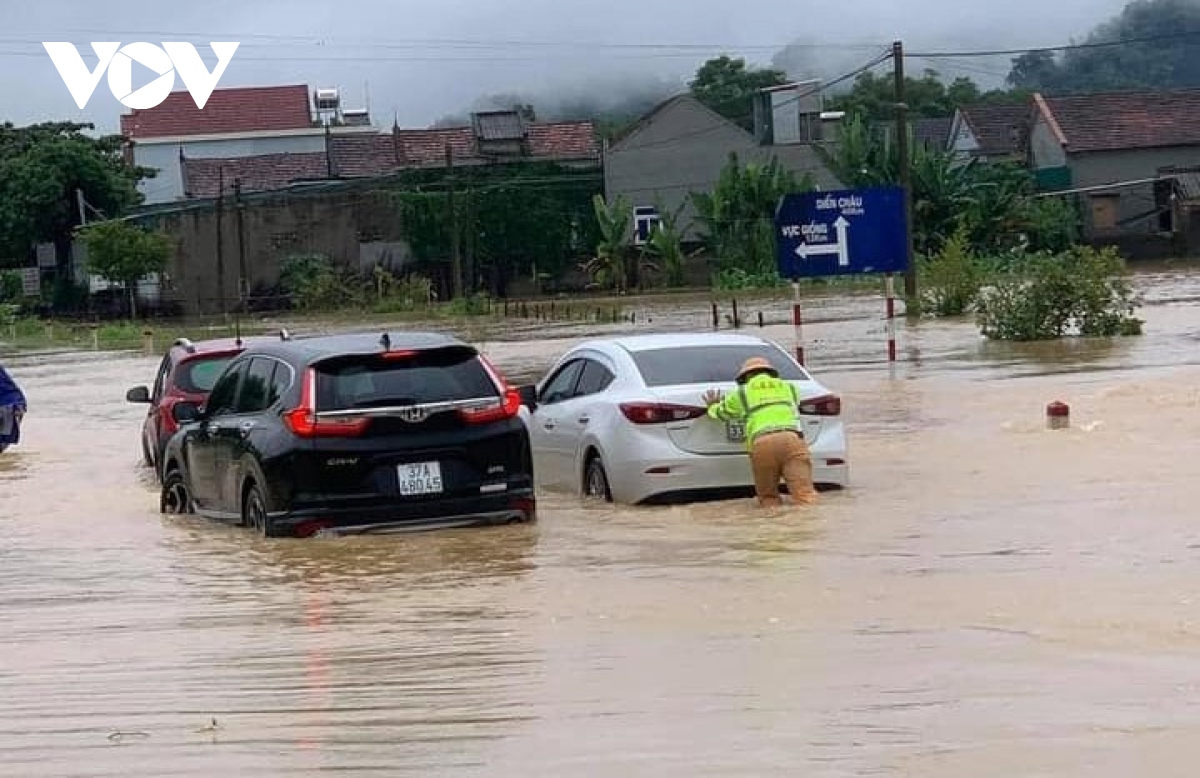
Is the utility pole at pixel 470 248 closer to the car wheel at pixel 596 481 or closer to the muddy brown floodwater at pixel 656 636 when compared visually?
the muddy brown floodwater at pixel 656 636

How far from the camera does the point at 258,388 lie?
13492mm

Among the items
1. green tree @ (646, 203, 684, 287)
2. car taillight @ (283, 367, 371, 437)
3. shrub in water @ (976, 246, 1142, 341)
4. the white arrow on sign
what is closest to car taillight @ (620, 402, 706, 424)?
car taillight @ (283, 367, 371, 437)

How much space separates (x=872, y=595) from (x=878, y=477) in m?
6.06

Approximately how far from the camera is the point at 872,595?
1001cm

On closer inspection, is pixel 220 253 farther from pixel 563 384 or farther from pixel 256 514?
pixel 256 514

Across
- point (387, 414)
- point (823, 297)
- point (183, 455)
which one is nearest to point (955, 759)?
point (387, 414)

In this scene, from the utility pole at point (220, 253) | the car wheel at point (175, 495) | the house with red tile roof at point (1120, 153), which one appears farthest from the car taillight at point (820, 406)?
the house with red tile roof at point (1120, 153)

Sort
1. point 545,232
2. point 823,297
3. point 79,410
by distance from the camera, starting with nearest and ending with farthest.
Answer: point 79,410 < point 823,297 < point 545,232

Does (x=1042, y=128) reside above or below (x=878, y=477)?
above

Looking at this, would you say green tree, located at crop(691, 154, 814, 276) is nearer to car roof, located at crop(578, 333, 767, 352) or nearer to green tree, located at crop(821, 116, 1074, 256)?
green tree, located at crop(821, 116, 1074, 256)

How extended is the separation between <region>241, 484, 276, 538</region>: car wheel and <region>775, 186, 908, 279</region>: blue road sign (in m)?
16.6

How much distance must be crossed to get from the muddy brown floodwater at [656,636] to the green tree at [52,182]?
6212cm

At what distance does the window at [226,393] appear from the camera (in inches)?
554

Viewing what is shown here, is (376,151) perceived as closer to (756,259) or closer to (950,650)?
(756,259)
